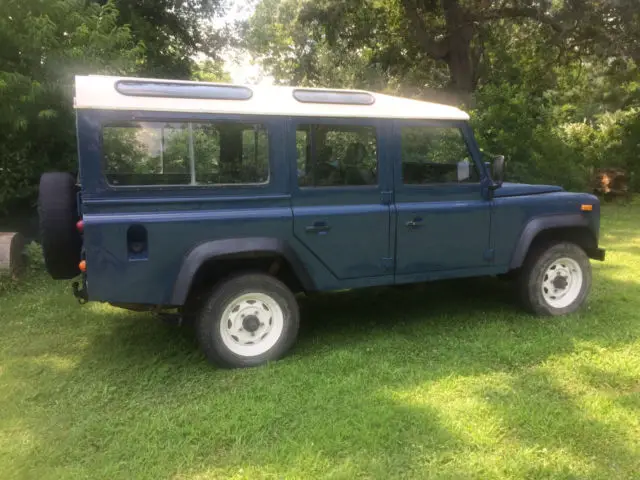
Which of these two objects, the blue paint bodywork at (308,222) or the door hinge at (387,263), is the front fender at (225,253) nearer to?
the blue paint bodywork at (308,222)

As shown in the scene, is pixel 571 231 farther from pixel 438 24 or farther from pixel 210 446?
pixel 438 24

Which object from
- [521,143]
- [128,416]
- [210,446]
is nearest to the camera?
[210,446]

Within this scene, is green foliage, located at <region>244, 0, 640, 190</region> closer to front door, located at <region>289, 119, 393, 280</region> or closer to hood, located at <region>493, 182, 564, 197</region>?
hood, located at <region>493, 182, 564, 197</region>

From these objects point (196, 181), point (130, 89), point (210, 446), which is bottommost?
point (210, 446)

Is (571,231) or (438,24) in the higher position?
(438,24)

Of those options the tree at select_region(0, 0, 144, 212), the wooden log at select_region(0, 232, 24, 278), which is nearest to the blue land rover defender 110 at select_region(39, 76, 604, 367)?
the wooden log at select_region(0, 232, 24, 278)

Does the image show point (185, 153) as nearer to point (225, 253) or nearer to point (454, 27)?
point (225, 253)

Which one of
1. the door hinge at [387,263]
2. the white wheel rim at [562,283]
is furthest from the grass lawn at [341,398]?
the door hinge at [387,263]

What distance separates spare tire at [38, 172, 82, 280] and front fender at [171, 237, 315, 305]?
86cm

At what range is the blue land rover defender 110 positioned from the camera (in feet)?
12.1

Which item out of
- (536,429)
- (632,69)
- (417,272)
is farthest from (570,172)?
(536,429)

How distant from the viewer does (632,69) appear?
53.8 feet

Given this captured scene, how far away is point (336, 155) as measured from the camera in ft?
14.1

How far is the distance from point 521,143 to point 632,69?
7001mm
